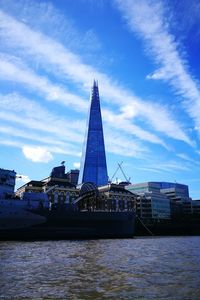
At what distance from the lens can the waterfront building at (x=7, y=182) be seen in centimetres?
7014

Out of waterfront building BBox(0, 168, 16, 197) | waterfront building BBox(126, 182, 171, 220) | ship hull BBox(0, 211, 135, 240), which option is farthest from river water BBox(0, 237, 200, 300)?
waterfront building BBox(126, 182, 171, 220)

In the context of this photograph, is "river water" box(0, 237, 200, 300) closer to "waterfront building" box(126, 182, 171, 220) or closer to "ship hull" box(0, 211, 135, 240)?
"ship hull" box(0, 211, 135, 240)

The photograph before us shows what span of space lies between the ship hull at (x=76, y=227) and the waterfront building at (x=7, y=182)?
369 inches

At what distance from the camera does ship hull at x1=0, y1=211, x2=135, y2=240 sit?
66.2m

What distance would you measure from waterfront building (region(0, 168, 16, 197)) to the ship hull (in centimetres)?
937

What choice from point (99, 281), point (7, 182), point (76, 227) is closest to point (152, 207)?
point (76, 227)

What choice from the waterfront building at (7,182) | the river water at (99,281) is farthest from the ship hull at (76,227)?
the river water at (99,281)

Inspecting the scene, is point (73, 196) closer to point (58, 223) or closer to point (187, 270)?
point (58, 223)

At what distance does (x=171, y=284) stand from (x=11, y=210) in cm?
5263

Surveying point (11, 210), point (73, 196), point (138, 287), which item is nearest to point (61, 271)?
point (138, 287)

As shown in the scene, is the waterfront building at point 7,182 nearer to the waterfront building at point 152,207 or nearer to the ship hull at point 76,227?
the ship hull at point 76,227

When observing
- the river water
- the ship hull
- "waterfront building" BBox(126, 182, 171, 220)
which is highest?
Result: "waterfront building" BBox(126, 182, 171, 220)

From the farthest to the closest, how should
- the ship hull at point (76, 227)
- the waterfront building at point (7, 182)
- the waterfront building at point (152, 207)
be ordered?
the waterfront building at point (152, 207), the waterfront building at point (7, 182), the ship hull at point (76, 227)

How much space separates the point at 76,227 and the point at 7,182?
61.2 ft
